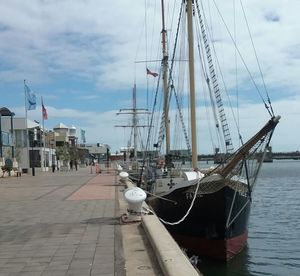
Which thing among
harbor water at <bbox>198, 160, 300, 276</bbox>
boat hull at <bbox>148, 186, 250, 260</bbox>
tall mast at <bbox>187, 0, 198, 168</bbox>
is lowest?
harbor water at <bbox>198, 160, 300, 276</bbox>

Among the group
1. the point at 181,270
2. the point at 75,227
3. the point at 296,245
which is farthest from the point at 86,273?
the point at 296,245

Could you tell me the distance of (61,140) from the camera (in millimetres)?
134500

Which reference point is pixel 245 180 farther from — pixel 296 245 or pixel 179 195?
pixel 296 245

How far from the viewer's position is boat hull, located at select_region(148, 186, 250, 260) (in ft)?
49.9

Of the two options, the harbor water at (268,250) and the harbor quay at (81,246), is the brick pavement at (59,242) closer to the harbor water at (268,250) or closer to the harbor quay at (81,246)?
the harbor quay at (81,246)

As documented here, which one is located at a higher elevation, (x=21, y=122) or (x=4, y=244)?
(x=21, y=122)

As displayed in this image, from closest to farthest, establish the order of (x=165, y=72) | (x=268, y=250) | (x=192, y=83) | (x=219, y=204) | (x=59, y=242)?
(x=59, y=242)
(x=219, y=204)
(x=268, y=250)
(x=192, y=83)
(x=165, y=72)

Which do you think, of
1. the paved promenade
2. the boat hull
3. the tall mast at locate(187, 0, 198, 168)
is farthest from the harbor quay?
the tall mast at locate(187, 0, 198, 168)

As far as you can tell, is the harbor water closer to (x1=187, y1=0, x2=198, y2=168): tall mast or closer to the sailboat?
the sailboat

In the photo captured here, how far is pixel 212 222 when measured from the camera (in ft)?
50.4

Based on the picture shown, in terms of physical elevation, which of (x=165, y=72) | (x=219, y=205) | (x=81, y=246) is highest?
(x=165, y=72)

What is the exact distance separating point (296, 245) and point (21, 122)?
69.6m

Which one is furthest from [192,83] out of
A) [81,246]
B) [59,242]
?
[81,246]

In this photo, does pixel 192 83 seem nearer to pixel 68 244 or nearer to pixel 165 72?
pixel 68 244
